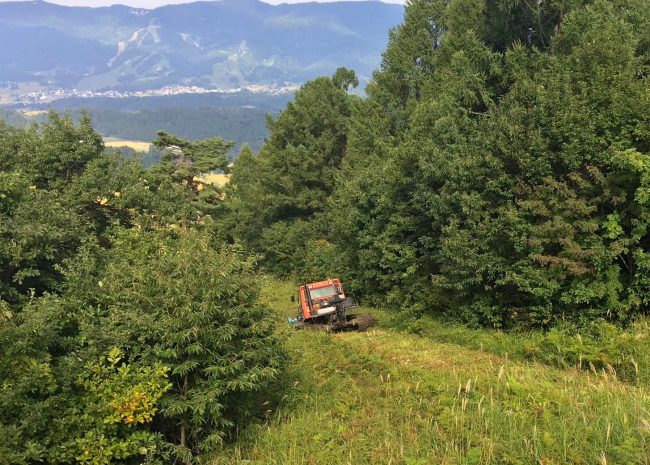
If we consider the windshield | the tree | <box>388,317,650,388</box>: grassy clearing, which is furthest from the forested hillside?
the tree

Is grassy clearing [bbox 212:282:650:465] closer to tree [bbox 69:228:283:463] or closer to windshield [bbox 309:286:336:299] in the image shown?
tree [bbox 69:228:283:463]

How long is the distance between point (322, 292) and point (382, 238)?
13.3 ft

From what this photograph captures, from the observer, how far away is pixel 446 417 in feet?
25.9

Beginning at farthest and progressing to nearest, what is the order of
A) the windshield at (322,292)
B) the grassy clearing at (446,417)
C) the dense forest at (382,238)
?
the windshield at (322,292), the dense forest at (382,238), the grassy clearing at (446,417)

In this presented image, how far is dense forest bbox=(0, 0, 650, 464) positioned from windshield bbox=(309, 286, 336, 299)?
2620mm

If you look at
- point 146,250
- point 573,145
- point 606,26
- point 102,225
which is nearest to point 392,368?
point 146,250

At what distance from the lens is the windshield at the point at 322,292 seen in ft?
74.9

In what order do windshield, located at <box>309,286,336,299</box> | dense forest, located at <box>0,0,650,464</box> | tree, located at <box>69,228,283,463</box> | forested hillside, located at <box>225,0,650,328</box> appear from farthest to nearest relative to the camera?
1. windshield, located at <box>309,286,336,299</box>
2. forested hillside, located at <box>225,0,650,328</box>
3. tree, located at <box>69,228,283,463</box>
4. dense forest, located at <box>0,0,650,464</box>

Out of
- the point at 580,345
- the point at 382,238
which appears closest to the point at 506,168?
the point at 382,238

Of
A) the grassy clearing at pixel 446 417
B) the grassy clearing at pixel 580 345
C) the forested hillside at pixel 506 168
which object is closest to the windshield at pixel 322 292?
the forested hillside at pixel 506 168

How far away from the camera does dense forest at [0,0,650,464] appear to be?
8.28 metres

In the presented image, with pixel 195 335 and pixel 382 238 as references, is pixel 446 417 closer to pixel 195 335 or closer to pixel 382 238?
pixel 195 335

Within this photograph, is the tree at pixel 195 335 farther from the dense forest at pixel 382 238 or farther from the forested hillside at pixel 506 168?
the forested hillside at pixel 506 168

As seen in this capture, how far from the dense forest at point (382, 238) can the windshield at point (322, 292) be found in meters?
2.62
